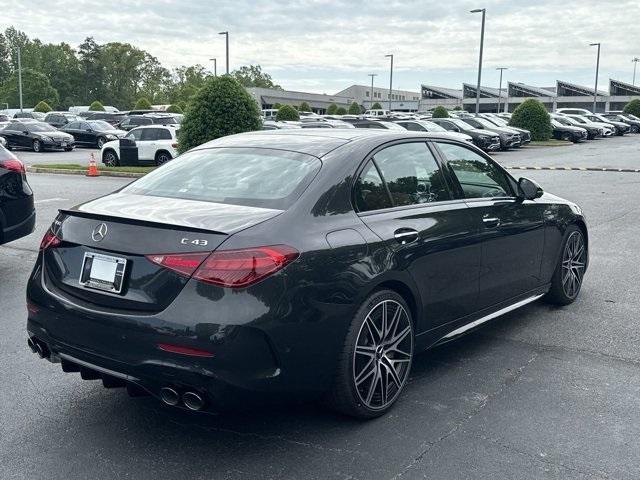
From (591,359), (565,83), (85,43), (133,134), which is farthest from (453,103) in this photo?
(591,359)

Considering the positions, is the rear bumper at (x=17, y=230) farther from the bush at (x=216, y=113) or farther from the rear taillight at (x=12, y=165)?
the bush at (x=216, y=113)

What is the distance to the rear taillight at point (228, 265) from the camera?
10.7 ft

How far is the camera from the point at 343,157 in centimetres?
406

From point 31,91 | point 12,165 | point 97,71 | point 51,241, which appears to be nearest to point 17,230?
point 12,165

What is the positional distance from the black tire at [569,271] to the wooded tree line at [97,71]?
358 ft

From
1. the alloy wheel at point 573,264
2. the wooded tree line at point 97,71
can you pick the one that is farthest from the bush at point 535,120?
the wooded tree line at point 97,71

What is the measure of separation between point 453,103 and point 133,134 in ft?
327

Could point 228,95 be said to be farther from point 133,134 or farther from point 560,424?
point 560,424

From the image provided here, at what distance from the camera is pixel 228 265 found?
10.7 ft

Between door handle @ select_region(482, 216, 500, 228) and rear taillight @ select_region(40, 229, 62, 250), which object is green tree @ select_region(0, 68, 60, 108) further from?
door handle @ select_region(482, 216, 500, 228)

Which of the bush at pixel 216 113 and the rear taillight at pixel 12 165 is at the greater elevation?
the bush at pixel 216 113

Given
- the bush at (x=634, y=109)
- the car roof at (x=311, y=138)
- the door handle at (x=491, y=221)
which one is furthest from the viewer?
the bush at (x=634, y=109)

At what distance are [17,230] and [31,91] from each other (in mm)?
104313

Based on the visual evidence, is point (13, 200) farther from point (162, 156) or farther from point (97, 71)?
point (97, 71)
